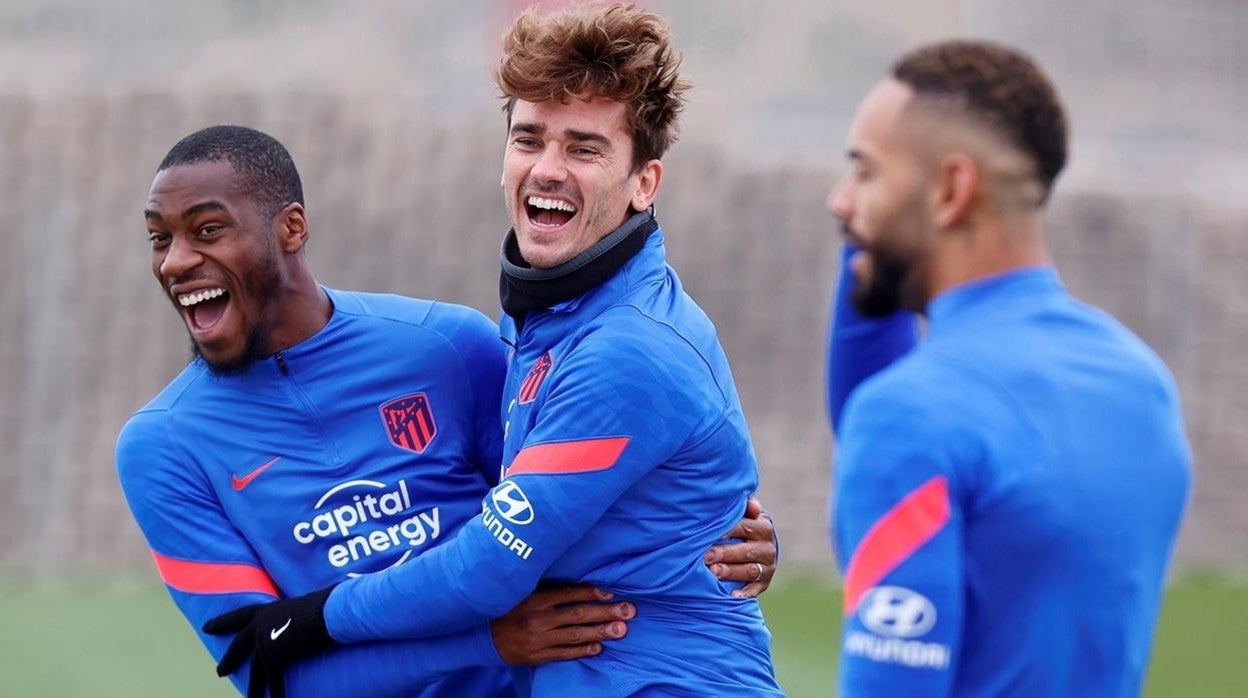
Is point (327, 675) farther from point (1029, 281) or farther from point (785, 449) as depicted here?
point (785, 449)

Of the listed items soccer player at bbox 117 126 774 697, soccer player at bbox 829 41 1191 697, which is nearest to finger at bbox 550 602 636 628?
soccer player at bbox 117 126 774 697

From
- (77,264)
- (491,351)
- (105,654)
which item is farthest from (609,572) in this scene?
(77,264)

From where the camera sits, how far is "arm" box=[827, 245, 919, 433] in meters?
3.38

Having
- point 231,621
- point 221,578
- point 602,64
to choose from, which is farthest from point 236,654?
point 602,64

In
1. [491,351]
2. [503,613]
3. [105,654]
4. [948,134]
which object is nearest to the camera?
[948,134]

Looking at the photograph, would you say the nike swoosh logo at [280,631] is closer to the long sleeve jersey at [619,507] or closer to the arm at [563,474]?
the long sleeve jersey at [619,507]

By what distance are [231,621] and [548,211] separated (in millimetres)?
1177

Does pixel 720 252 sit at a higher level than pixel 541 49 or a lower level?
lower

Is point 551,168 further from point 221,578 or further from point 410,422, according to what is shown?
point 221,578

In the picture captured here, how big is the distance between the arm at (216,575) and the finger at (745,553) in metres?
0.54

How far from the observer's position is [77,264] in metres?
12.0

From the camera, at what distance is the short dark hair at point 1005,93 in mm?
2822

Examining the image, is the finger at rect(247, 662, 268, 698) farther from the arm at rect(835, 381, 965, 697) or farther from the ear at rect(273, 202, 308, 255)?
the arm at rect(835, 381, 965, 697)

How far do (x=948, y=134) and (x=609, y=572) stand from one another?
1.36 metres
